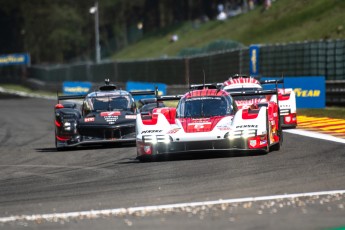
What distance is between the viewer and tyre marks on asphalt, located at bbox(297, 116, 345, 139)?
20.6 m

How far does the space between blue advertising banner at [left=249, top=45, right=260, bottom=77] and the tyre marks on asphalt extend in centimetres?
867

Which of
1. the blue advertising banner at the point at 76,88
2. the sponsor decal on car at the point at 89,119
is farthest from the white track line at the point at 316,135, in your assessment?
the blue advertising banner at the point at 76,88

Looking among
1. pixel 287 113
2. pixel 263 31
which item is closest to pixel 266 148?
pixel 287 113

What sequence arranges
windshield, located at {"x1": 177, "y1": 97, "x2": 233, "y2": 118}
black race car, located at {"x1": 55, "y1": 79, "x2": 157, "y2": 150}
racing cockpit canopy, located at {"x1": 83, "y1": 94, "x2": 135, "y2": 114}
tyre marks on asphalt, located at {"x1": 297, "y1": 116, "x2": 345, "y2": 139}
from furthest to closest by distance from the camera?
racing cockpit canopy, located at {"x1": 83, "y1": 94, "x2": 135, "y2": 114} → tyre marks on asphalt, located at {"x1": 297, "y1": 116, "x2": 345, "y2": 139} → black race car, located at {"x1": 55, "y1": 79, "x2": 157, "y2": 150} → windshield, located at {"x1": 177, "y1": 97, "x2": 233, "y2": 118}

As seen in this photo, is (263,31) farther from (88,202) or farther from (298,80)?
(88,202)

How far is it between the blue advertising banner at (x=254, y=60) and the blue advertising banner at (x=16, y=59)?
205ft

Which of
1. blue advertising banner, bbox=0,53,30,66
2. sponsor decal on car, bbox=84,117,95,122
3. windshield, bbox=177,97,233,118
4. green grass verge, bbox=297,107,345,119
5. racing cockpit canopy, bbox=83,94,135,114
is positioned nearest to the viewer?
windshield, bbox=177,97,233,118

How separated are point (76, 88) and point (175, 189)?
47787 millimetres

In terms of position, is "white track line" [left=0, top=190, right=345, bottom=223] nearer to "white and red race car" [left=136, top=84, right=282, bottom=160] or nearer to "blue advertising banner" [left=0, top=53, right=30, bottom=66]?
"white and red race car" [left=136, top=84, right=282, bottom=160]

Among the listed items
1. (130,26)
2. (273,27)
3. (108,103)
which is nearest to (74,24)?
(130,26)

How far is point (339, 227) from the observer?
8375 mm

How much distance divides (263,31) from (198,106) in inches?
1792

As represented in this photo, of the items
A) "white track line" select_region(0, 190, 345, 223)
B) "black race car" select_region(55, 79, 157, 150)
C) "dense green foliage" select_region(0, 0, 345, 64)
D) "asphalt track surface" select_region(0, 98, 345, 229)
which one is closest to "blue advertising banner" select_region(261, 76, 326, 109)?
"black race car" select_region(55, 79, 157, 150)

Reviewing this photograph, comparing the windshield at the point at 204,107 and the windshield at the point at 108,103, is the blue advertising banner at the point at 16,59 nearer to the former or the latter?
the windshield at the point at 108,103
